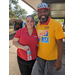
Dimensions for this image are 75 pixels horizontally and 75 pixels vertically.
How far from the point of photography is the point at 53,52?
1.56 m

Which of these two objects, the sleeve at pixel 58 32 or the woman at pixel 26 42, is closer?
the sleeve at pixel 58 32

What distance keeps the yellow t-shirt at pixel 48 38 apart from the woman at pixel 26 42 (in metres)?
0.16

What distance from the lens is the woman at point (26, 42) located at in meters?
1.55

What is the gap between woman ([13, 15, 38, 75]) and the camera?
5.07 ft

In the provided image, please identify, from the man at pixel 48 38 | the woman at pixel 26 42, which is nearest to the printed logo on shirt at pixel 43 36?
the man at pixel 48 38

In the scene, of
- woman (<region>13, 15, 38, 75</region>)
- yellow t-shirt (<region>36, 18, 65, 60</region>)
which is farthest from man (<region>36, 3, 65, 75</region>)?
woman (<region>13, 15, 38, 75</region>)

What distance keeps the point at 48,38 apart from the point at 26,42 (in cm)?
54

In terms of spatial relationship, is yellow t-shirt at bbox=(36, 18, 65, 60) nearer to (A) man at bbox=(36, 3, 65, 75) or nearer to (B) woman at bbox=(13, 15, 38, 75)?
(A) man at bbox=(36, 3, 65, 75)

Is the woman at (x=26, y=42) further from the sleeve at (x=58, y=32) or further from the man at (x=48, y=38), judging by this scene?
the sleeve at (x=58, y=32)

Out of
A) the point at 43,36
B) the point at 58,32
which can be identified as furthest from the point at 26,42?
the point at 58,32

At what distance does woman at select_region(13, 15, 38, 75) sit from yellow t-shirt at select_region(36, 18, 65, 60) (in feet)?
0.52
